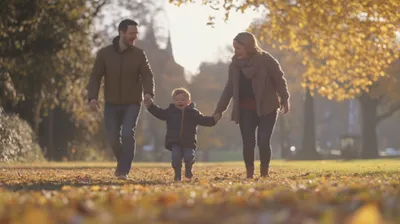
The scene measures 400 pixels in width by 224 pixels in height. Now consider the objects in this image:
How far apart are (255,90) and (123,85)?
1.84 m

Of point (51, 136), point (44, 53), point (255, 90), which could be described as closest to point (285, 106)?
point (255, 90)

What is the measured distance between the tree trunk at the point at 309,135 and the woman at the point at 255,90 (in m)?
36.7

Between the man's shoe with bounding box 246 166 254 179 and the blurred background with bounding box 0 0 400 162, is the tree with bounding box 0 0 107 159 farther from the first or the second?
the man's shoe with bounding box 246 166 254 179

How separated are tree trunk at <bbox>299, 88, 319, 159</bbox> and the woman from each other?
36.7 m

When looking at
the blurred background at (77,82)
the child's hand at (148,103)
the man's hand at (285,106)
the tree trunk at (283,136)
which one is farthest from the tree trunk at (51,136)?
the man's hand at (285,106)

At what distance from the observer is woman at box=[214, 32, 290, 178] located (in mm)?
11422

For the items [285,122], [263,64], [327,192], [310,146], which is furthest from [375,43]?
[285,122]

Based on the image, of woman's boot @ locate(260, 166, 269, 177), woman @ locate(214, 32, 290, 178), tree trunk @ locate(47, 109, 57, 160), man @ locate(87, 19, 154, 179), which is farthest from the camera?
tree trunk @ locate(47, 109, 57, 160)

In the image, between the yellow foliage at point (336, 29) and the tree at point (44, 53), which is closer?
the yellow foliage at point (336, 29)

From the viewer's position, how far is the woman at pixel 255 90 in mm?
11422

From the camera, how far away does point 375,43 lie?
2108 cm

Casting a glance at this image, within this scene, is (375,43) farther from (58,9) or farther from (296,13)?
(58,9)

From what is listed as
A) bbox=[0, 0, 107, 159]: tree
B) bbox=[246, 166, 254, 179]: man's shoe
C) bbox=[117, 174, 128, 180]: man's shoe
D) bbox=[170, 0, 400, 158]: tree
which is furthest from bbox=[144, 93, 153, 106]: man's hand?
bbox=[0, 0, 107, 159]: tree

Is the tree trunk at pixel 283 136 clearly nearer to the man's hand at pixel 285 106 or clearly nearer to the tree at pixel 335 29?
the tree at pixel 335 29
